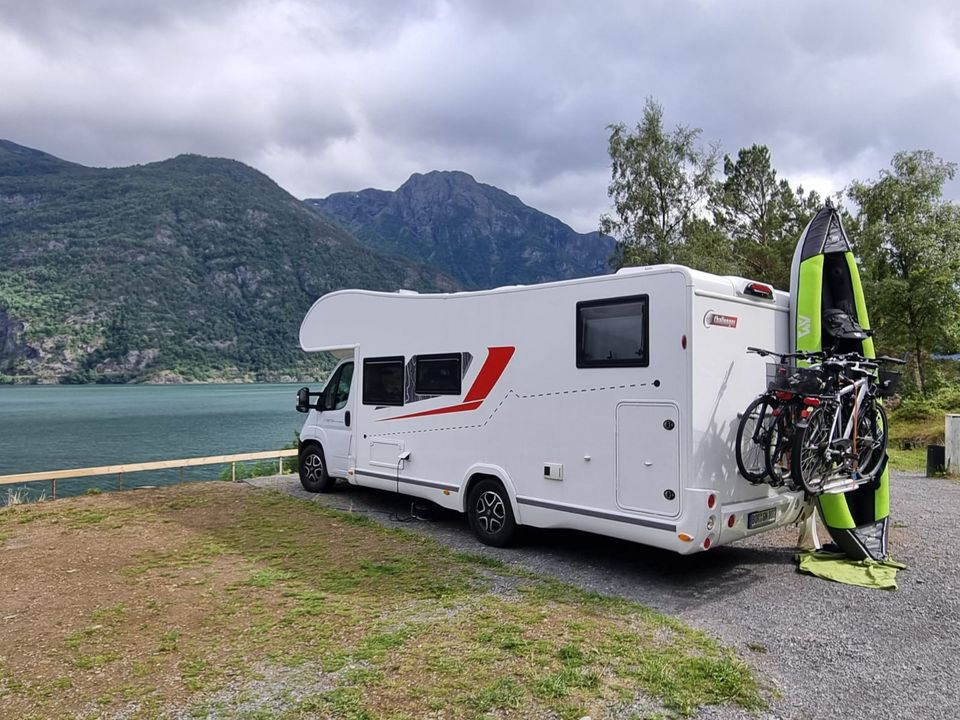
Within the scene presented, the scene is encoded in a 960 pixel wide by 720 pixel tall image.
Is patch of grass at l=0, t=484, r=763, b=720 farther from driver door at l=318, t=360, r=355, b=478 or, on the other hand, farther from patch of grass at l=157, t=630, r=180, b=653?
driver door at l=318, t=360, r=355, b=478

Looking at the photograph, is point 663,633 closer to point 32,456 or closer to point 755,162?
point 755,162

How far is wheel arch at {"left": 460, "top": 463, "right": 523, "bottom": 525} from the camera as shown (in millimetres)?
6551

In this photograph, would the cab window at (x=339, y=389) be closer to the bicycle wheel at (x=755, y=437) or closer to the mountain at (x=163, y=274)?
the bicycle wheel at (x=755, y=437)

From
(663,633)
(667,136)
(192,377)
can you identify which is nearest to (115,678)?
(663,633)

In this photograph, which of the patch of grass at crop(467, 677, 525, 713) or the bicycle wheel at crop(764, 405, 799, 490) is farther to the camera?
the bicycle wheel at crop(764, 405, 799, 490)

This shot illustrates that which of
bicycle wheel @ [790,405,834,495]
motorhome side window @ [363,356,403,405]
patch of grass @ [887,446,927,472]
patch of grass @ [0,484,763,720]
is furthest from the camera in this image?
patch of grass @ [887,446,927,472]

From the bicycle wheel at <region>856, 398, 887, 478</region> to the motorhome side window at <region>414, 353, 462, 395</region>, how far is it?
3.95 metres

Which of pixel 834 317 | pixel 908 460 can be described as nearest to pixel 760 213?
pixel 908 460

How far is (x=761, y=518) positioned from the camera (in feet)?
18.4

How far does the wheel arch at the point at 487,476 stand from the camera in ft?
21.5

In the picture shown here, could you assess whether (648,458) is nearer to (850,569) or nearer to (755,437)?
(755,437)

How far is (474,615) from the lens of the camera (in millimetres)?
4848

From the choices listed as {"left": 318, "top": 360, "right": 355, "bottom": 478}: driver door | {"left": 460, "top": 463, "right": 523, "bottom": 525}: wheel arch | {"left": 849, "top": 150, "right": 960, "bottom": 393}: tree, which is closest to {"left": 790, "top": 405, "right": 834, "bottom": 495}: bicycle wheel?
{"left": 460, "top": 463, "right": 523, "bottom": 525}: wheel arch

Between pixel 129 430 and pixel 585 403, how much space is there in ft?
127
